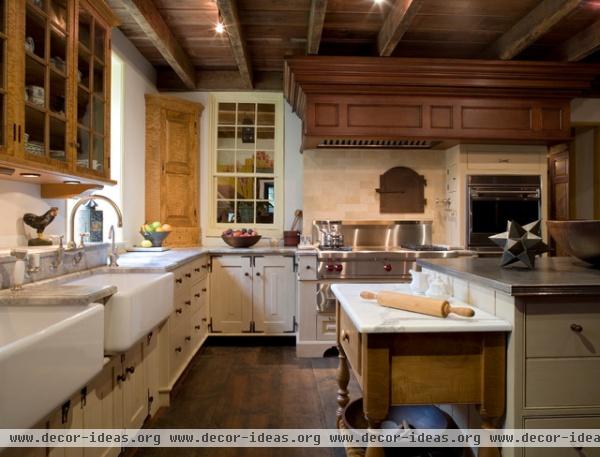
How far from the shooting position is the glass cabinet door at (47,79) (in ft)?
5.49

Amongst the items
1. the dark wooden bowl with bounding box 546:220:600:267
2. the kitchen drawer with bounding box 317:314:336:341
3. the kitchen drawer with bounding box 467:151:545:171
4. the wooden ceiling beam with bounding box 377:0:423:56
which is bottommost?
the kitchen drawer with bounding box 317:314:336:341

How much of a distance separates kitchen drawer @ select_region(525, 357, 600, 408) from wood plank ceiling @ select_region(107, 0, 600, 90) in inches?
86.5

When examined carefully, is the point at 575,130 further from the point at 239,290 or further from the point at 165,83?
the point at 165,83

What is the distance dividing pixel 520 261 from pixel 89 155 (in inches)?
90.8

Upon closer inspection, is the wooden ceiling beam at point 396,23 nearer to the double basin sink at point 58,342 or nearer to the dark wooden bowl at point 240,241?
the dark wooden bowl at point 240,241

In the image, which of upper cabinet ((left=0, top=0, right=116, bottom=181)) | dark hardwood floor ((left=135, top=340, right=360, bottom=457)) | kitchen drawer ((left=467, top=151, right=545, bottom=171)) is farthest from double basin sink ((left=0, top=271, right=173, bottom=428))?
kitchen drawer ((left=467, top=151, right=545, bottom=171))

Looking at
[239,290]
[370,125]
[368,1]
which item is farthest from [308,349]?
[368,1]

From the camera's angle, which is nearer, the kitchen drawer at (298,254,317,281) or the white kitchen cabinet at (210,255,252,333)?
the kitchen drawer at (298,254,317,281)

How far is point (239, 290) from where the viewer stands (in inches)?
139

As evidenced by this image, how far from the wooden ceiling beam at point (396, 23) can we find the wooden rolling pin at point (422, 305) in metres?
2.01

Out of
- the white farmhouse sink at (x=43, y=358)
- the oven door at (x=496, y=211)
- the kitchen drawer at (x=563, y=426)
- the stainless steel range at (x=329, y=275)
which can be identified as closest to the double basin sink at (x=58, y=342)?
the white farmhouse sink at (x=43, y=358)

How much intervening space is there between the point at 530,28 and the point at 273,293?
3025 mm

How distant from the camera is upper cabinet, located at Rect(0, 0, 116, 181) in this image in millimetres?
1540

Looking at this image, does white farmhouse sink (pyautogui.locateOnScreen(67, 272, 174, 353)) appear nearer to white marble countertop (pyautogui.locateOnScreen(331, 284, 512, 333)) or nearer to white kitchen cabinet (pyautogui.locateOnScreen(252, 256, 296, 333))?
white marble countertop (pyautogui.locateOnScreen(331, 284, 512, 333))
